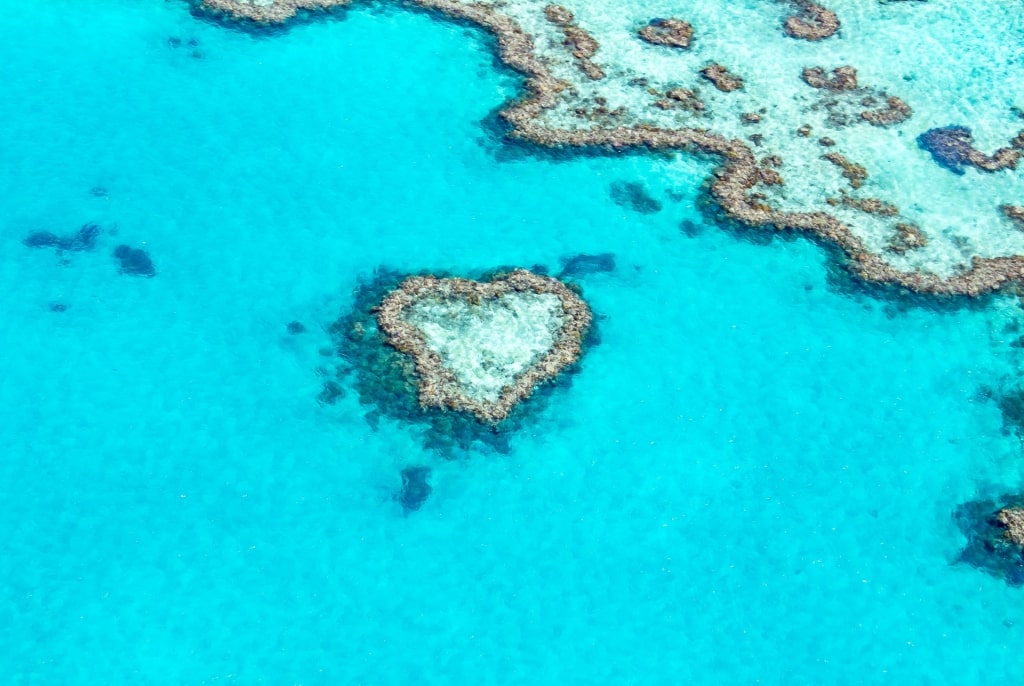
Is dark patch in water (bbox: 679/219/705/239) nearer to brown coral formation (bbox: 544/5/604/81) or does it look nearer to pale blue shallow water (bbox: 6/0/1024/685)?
pale blue shallow water (bbox: 6/0/1024/685)

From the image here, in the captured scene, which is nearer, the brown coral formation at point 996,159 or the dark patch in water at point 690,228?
the dark patch in water at point 690,228

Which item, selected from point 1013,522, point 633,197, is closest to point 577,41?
point 633,197

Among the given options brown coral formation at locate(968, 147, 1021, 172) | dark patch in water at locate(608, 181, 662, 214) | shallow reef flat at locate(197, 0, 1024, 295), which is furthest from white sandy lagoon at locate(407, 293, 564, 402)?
brown coral formation at locate(968, 147, 1021, 172)

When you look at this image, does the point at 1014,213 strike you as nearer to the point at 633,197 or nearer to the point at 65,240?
the point at 633,197

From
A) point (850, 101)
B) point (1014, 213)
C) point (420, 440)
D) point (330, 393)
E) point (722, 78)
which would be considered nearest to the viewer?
point (420, 440)

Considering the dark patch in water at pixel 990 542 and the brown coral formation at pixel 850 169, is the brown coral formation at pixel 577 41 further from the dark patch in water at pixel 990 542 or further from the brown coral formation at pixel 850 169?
the dark patch in water at pixel 990 542

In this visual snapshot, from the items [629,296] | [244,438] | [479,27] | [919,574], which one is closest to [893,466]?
[919,574]

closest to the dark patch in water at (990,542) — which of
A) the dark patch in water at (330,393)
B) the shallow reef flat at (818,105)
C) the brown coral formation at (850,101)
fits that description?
the shallow reef flat at (818,105)
